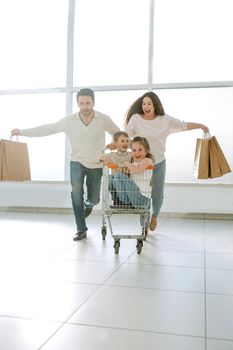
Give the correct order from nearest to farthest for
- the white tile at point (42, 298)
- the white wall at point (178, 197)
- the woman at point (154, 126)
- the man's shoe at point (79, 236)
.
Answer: the white tile at point (42, 298) < the man's shoe at point (79, 236) < the woman at point (154, 126) < the white wall at point (178, 197)

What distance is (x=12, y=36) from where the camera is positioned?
5.36 meters

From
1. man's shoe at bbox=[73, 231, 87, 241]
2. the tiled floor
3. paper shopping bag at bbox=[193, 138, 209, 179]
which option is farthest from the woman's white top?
man's shoe at bbox=[73, 231, 87, 241]

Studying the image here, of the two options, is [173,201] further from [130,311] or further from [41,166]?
[130,311]

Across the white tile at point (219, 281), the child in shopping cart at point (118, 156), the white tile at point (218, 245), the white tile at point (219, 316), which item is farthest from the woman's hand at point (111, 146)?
the white tile at point (219, 316)

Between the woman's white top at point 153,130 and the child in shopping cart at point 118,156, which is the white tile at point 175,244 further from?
the woman's white top at point 153,130

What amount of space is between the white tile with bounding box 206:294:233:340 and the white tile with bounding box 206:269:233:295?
9cm

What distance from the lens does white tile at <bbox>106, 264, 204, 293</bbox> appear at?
1.85m

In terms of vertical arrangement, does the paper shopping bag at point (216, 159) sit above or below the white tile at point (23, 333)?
above

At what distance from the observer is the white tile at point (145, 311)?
1360 millimetres

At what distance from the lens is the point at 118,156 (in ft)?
9.55

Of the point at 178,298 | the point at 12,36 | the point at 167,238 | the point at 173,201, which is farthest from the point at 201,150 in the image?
the point at 12,36

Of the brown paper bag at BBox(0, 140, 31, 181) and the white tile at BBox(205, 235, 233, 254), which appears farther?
the brown paper bag at BBox(0, 140, 31, 181)

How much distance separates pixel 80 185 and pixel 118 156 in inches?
18.0

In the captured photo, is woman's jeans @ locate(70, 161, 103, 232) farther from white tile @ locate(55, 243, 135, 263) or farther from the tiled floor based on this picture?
white tile @ locate(55, 243, 135, 263)
